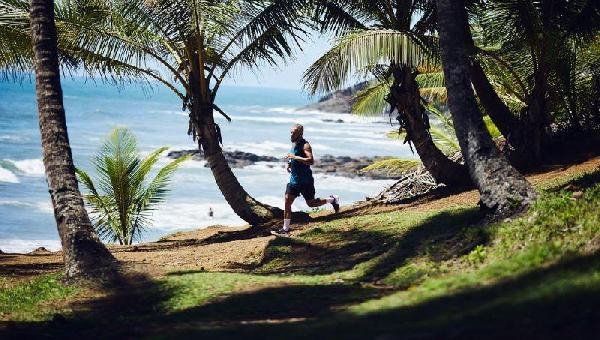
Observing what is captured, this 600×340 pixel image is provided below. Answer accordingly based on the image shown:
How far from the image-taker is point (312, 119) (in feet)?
292

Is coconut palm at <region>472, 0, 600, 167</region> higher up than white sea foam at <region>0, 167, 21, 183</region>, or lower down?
higher up

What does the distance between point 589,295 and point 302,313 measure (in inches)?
100

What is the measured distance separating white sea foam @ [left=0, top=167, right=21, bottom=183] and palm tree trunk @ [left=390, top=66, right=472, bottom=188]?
24487 mm

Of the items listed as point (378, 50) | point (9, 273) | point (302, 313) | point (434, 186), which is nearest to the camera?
point (302, 313)

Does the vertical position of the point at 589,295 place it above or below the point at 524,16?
below

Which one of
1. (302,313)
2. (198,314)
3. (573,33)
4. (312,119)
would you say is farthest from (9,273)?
(312,119)

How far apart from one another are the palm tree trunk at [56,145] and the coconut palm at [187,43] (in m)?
3.36

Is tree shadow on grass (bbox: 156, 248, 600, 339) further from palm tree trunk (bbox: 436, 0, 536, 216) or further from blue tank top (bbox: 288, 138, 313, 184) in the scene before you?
blue tank top (bbox: 288, 138, 313, 184)

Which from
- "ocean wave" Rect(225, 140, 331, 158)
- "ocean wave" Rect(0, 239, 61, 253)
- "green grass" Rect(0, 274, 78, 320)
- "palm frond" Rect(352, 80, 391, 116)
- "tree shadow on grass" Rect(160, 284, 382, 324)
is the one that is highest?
"palm frond" Rect(352, 80, 391, 116)

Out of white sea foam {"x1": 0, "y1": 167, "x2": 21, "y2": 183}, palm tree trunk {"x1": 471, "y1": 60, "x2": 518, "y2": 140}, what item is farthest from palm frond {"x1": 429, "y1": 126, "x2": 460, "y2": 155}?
white sea foam {"x1": 0, "y1": 167, "x2": 21, "y2": 183}

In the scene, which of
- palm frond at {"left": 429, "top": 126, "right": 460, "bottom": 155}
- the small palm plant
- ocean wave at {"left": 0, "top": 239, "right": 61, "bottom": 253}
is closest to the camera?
the small palm plant

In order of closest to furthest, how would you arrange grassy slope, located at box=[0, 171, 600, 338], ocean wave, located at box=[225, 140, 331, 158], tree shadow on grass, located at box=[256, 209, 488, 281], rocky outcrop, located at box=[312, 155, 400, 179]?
grassy slope, located at box=[0, 171, 600, 338] → tree shadow on grass, located at box=[256, 209, 488, 281] → rocky outcrop, located at box=[312, 155, 400, 179] → ocean wave, located at box=[225, 140, 331, 158]

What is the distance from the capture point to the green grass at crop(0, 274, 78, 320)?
852 cm

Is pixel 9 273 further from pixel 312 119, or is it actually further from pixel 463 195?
pixel 312 119
